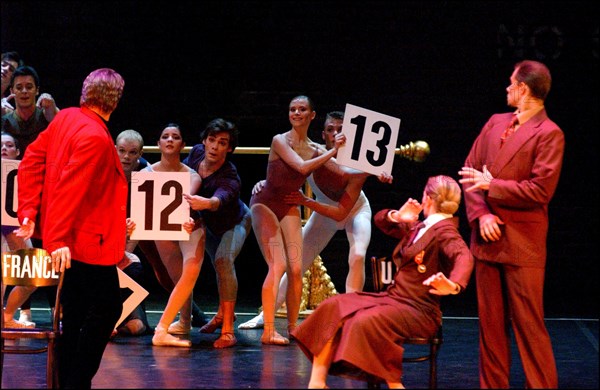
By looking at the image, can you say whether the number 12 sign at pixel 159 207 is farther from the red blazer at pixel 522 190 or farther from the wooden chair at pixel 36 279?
the red blazer at pixel 522 190

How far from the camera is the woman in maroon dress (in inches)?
167

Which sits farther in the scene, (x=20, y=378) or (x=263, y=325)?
(x=263, y=325)

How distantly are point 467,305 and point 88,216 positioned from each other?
4072 mm

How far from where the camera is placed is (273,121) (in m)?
8.35

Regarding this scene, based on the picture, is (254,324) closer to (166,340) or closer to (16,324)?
(166,340)

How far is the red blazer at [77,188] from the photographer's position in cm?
434

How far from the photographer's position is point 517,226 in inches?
176

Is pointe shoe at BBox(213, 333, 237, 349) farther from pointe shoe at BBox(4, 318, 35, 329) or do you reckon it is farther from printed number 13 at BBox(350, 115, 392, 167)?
printed number 13 at BBox(350, 115, 392, 167)

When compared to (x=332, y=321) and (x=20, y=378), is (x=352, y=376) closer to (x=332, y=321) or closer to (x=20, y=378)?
(x=332, y=321)

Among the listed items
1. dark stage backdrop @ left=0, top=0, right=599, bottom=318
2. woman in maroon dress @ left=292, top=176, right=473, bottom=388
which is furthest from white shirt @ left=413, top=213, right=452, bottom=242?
dark stage backdrop @ left=0, top=0, right=599, bottom=318

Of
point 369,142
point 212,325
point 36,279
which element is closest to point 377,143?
point 369,142

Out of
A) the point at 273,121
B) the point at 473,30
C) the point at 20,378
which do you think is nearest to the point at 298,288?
the point at 20,378

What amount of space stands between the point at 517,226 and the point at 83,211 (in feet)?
6.10

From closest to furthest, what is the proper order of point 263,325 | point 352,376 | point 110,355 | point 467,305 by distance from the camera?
1. point 352,376
2. point 110,355
3. point 263,325
4. point 467,305
